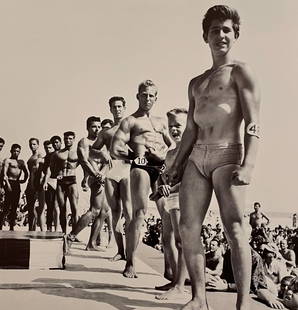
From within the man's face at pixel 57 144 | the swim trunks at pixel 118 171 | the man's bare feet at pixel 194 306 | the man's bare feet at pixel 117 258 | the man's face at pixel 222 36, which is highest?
the man's face at pixel 222 36

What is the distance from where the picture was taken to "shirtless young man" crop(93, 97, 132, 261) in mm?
2648

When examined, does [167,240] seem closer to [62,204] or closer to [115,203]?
[115,203]

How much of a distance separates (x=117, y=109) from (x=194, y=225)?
90cm

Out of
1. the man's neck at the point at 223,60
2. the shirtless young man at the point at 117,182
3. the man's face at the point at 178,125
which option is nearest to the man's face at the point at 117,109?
the shirtless young man at the point at 117,182

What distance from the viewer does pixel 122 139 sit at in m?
2.65

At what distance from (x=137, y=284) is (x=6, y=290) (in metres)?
0.61

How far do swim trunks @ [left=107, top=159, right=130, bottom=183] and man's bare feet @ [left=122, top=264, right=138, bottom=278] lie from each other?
0.50m

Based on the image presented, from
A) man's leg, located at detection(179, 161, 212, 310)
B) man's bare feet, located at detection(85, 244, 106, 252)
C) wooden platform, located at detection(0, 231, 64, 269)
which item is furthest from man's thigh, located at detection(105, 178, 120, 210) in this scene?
man's leg, located at detection(179, 161, 212, 310)

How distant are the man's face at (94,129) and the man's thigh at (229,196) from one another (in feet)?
3.08

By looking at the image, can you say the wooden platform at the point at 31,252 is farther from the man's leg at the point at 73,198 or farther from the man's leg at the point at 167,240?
the man's leg at the point at 167,240

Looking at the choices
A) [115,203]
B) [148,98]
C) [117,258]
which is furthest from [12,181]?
[148,98]

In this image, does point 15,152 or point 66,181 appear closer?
point 15,152

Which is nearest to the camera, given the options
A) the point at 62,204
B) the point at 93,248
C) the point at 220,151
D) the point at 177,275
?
the point at 220,151

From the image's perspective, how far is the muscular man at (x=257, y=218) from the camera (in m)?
2.39
